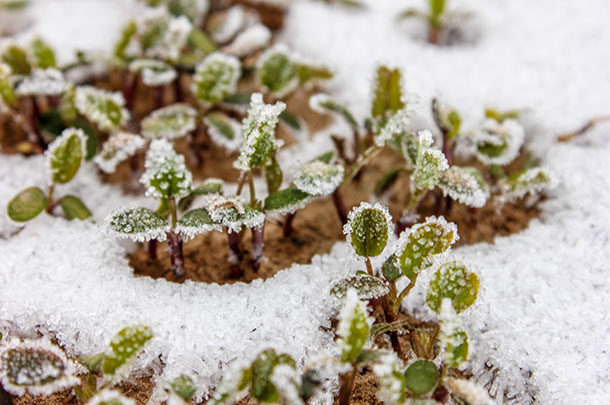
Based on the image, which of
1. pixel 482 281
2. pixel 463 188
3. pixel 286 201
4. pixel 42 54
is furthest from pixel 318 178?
pixel 42 54

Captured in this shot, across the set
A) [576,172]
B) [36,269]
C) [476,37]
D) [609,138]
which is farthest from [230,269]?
[476,37]

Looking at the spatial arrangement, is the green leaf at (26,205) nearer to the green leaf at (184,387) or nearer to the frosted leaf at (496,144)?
the green leaf at (184,387)

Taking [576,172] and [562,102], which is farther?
[562,102]

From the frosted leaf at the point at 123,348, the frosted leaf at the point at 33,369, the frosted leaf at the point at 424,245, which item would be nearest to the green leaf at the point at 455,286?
the frosted leaf at the point at 424,245

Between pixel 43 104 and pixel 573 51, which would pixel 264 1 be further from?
pixel 573 51

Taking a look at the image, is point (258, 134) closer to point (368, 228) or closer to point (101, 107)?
point (368, 228)

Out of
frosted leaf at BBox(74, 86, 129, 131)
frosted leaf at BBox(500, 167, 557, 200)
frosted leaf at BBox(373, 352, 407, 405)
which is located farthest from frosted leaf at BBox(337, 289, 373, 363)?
frosted leaf at BBox(74, 86, 129, 131)
